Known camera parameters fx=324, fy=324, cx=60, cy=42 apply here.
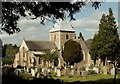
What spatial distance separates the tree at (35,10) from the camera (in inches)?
527

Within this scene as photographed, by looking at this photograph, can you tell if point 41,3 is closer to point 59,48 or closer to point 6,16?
point 6,16

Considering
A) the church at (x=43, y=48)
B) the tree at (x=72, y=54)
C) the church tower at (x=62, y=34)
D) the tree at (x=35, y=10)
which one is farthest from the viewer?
the church tower at (x=62, y=34)

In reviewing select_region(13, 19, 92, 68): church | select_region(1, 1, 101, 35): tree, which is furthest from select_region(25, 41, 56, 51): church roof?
select_region(1, 1, 101, 35): tree

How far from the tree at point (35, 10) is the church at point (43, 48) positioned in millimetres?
64713

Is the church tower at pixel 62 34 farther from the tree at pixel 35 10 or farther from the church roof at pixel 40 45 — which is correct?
the tree at pixel 35 10

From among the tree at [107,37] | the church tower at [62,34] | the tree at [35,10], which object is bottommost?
the tree at [35,10]

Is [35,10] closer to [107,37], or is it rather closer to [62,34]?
[107,37]

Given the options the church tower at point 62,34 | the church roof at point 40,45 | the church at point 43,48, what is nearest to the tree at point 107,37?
the church at point 43,48

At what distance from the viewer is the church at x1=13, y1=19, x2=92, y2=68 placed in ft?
274

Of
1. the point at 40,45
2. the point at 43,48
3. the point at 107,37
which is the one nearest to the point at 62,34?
the point at 40,45

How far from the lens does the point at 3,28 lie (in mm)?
14062

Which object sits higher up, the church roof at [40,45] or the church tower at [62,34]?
the church tower at [62,34]

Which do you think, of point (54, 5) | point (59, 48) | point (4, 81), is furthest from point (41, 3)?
point (59, 48)

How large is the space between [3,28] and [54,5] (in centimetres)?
248
